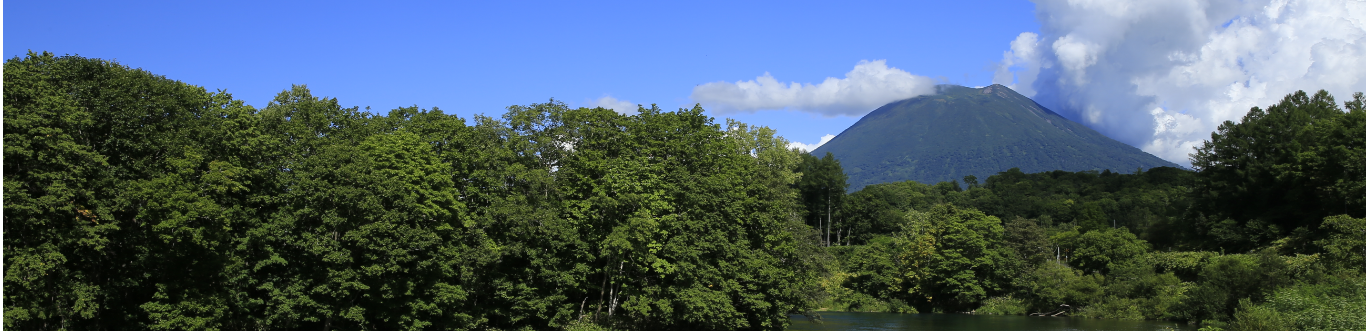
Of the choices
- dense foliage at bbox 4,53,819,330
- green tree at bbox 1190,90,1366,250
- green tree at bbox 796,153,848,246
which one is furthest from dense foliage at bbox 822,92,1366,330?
dense foliage at bbox 4,53,819,330

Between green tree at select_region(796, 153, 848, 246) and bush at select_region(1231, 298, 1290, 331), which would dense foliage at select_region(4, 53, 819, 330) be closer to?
bush at select_region(1231, 298, 1290, 331)

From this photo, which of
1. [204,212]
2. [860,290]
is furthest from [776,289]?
[860,290]

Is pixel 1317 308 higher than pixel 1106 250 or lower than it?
lower

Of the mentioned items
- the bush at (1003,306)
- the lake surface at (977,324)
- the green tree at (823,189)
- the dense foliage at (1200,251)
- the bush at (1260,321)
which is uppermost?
the green tree at (823,189)

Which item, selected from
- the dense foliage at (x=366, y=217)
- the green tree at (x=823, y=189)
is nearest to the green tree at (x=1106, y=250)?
the green tree at (x=823, y=189)

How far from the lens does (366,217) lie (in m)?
28.2

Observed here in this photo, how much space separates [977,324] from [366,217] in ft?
131

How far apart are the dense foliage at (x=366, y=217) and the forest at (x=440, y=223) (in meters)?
0.09

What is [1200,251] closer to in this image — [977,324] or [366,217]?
[977,324]

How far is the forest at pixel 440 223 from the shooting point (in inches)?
931

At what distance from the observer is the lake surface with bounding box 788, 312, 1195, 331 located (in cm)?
4923

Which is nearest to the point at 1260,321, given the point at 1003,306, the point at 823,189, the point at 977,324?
the point at 977,324

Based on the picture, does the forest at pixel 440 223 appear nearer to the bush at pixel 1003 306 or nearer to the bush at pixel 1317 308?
the bush at pixel 1317 308

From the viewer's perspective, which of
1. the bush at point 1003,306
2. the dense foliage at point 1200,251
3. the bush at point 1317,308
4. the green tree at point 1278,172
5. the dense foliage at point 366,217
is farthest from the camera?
the bush at point 1003,306
